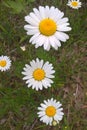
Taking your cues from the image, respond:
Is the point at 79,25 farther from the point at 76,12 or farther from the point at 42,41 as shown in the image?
the point at 42,41

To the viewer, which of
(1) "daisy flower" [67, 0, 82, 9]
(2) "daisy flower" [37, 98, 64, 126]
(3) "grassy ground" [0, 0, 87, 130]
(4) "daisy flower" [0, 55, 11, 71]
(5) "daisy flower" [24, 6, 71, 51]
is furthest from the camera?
(1) "daisy flower" [67, 0, 82, 9]

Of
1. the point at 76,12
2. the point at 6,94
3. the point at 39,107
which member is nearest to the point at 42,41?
the point at 39,107

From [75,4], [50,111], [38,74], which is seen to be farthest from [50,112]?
[75,4]

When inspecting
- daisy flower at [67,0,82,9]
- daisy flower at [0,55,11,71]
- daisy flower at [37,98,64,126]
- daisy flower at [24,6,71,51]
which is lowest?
daisy flower at [37,98,64,126]

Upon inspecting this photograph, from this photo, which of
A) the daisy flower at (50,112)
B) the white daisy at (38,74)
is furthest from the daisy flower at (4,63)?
the daisy flower at (50,112)

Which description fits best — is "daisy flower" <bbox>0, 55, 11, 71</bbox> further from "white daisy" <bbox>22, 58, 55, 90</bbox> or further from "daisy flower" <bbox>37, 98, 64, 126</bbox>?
"daisy flower" <bbox>37, 98, 64, 126</bbox>

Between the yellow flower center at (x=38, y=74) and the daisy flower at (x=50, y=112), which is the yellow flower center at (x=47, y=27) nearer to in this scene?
the yellow flower center at (x=38, y=74)

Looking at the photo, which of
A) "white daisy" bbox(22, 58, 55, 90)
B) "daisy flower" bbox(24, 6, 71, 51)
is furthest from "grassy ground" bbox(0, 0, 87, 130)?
"daisy flower" bbox(24, 6, 71, 51)
